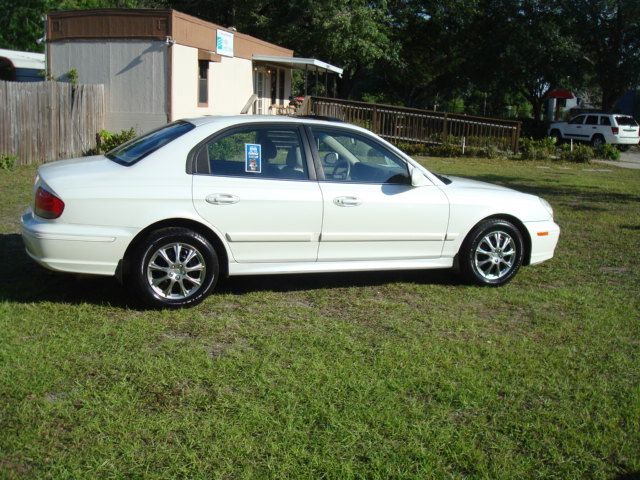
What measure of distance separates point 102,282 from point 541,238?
401 cm

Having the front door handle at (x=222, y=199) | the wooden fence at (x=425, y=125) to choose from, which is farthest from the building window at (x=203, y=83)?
the front door handle at (x=222, y=199)

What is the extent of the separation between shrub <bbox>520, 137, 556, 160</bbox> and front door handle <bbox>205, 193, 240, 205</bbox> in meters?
18.7

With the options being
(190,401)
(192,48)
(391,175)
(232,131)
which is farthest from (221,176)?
(192,48)

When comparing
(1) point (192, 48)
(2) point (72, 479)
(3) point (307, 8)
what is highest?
(3) point (307, 8)

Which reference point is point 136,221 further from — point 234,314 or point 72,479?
point 72,479

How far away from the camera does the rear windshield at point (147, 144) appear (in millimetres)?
5707

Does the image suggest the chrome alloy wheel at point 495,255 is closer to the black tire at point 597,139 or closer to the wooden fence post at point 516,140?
the wooden fence post at point 516,140

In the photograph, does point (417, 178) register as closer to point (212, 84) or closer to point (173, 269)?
point (173, 269)

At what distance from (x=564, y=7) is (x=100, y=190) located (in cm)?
3296

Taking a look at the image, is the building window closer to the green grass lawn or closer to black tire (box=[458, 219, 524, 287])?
the green grass lawn

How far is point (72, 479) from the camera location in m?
3.19

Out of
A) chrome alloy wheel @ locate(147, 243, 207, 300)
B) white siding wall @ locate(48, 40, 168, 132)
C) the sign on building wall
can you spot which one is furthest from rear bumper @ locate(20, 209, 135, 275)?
the sign on building wall

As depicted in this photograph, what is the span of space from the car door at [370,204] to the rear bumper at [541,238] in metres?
0.93

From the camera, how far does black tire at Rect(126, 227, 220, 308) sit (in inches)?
213
